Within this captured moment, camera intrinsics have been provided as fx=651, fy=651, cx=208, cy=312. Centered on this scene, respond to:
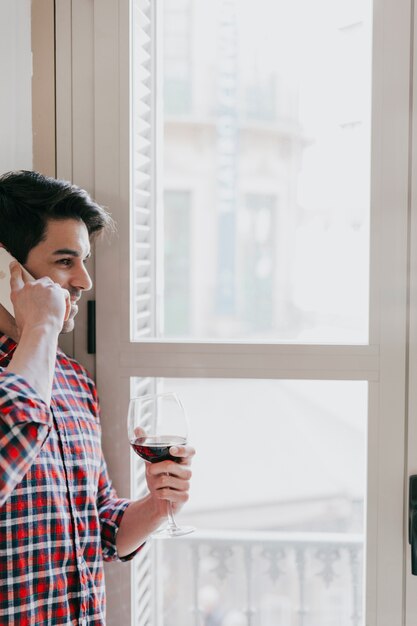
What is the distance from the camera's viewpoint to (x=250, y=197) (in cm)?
961

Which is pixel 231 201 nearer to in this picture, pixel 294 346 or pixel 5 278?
pixel 294 346

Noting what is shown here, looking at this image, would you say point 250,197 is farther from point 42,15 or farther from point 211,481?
Result: point 42,15

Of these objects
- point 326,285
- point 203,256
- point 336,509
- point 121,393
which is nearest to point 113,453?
point 121,393

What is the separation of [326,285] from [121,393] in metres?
3.21

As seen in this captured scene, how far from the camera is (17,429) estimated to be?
3.09 ft

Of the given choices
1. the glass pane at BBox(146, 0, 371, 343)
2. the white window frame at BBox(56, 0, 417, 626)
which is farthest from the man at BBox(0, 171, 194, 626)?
the glass pane at BBox(146, 0, 371, 343)

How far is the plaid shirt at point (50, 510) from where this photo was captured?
943mm

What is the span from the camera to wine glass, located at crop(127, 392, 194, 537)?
1.16 meters

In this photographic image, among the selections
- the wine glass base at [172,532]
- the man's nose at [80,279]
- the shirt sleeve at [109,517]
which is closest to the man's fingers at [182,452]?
the wine glass base at [172,532]

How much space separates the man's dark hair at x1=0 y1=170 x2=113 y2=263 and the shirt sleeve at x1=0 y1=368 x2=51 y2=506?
359 mm

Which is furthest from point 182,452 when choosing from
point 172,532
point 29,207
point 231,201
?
point 231,201

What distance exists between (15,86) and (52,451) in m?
0.77

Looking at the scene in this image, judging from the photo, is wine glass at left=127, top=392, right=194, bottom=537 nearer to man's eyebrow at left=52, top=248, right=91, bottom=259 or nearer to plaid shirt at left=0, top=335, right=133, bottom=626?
plaid shirt at left=0, top=335, right=133, bottom=626

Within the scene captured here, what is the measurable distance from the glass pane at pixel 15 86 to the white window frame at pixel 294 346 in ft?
0.22
